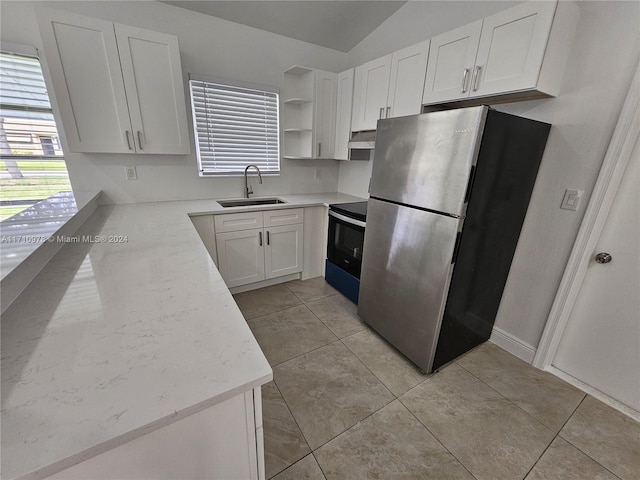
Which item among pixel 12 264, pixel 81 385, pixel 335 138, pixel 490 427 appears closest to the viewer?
pixel 81 385

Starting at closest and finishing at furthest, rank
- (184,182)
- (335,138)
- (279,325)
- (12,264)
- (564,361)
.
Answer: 1. (12,264)
2. (564,361)
3. (279,325)
4. (184,182)
5. (335,138)

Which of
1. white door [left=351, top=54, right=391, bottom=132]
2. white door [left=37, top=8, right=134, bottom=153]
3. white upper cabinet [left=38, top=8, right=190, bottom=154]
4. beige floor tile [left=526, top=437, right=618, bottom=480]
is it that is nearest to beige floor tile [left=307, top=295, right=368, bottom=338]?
beige floor tile [left=526, top=437, right=618, bottom=480]

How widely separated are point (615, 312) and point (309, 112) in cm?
289

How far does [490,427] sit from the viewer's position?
150 centimetres

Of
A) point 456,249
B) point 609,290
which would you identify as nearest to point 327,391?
point 456,249

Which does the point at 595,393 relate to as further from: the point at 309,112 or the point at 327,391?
the point at 309,112

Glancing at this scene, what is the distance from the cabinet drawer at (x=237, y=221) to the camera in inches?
95.4

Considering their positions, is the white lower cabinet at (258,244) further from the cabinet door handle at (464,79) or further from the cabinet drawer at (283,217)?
the cabinet door handle at (464,79)

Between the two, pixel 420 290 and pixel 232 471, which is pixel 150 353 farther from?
pixel 420 290

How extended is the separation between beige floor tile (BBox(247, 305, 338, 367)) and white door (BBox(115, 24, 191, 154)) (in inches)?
65.6

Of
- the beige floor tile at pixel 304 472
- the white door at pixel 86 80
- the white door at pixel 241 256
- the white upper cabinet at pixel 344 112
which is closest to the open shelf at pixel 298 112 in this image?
the white upper cabinet at pixel 344 112

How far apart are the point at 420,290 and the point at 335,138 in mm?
1998

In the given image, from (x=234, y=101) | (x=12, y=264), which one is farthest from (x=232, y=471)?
(x=234, y=101)

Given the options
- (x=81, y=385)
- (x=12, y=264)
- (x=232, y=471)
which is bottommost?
(x=232, y=471)
